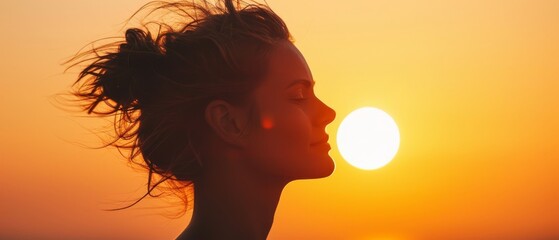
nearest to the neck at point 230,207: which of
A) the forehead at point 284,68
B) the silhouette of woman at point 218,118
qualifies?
the silhouette of woman at point 218,118

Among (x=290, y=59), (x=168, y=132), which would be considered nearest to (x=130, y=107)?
(x=168, y=132)

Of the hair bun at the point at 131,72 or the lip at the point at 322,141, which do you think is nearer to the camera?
the hair bun at the point at 131,72

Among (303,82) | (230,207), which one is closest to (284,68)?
(303,82)

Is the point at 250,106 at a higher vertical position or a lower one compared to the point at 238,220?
higher

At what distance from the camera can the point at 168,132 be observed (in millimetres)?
4039

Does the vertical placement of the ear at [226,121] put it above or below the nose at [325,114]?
below

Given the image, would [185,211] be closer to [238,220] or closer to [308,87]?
[238,220]

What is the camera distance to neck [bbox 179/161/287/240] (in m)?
→ 4.05

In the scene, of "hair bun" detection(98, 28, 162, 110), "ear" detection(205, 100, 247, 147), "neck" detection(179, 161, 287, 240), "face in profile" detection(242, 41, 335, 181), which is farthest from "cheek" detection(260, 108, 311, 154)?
"hair bun" detection(98, 28, 162, 110)

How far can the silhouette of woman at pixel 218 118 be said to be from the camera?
4.04 metres

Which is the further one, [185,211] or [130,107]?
[185,211]

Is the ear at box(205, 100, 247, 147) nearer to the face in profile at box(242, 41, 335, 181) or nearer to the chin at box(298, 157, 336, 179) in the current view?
the face in profile at box(242, 41, 335, 181)

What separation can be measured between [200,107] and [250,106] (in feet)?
0.92

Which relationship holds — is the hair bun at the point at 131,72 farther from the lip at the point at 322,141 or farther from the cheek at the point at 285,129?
the lip at the point at 322,141
